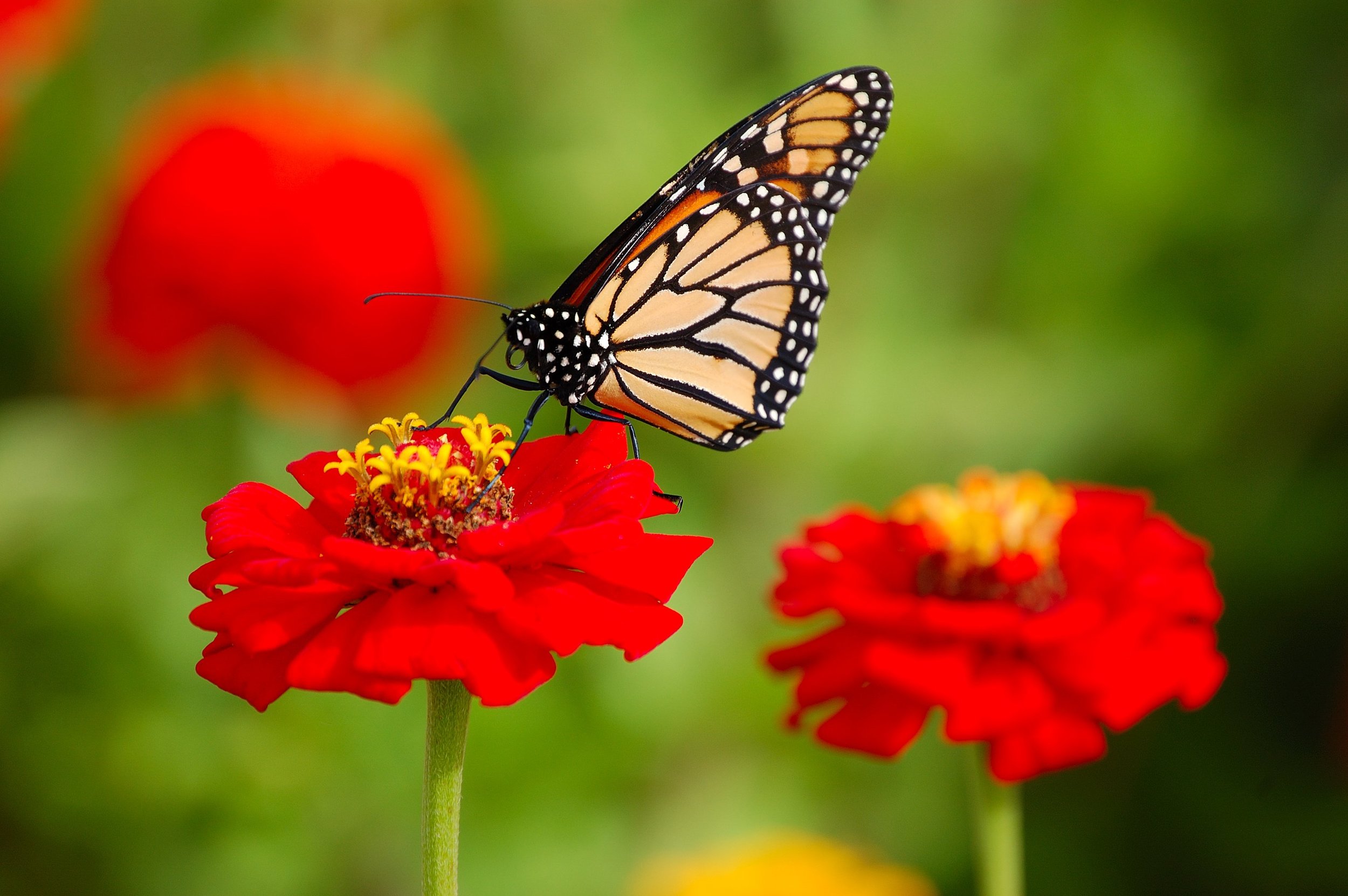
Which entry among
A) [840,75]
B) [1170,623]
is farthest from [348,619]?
[840,75]

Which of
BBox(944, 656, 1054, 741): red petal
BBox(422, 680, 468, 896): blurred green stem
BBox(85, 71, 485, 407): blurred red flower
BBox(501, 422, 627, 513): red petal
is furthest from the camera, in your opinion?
BBox(85, 71, 485, 407): blurred red flower

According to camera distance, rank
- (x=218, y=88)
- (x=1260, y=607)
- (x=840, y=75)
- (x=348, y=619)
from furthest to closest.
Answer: (x=1260, y=607) < (x=218, y=88) < (x=840, y=75) < (x=348, y=619)

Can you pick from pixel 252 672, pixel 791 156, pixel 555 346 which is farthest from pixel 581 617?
pixel 791 156

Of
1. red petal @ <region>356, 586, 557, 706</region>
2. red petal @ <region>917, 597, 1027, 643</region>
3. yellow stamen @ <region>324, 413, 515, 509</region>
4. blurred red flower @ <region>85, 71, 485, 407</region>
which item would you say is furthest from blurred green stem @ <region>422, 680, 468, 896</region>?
blurred red flower @ <region>85, 71, 485, 407</region>

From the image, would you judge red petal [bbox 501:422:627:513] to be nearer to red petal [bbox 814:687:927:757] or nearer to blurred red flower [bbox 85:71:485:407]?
red petal [bbox 814:687:927:757]

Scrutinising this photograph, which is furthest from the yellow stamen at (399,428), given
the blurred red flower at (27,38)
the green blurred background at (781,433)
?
the blurred red flower at (27,38)

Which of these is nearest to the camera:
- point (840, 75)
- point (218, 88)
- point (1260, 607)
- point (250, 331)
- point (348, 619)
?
point (348, 619)

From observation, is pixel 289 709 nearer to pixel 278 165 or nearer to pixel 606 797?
pixel 606 797

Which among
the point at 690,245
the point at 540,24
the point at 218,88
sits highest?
the point at 540,24
